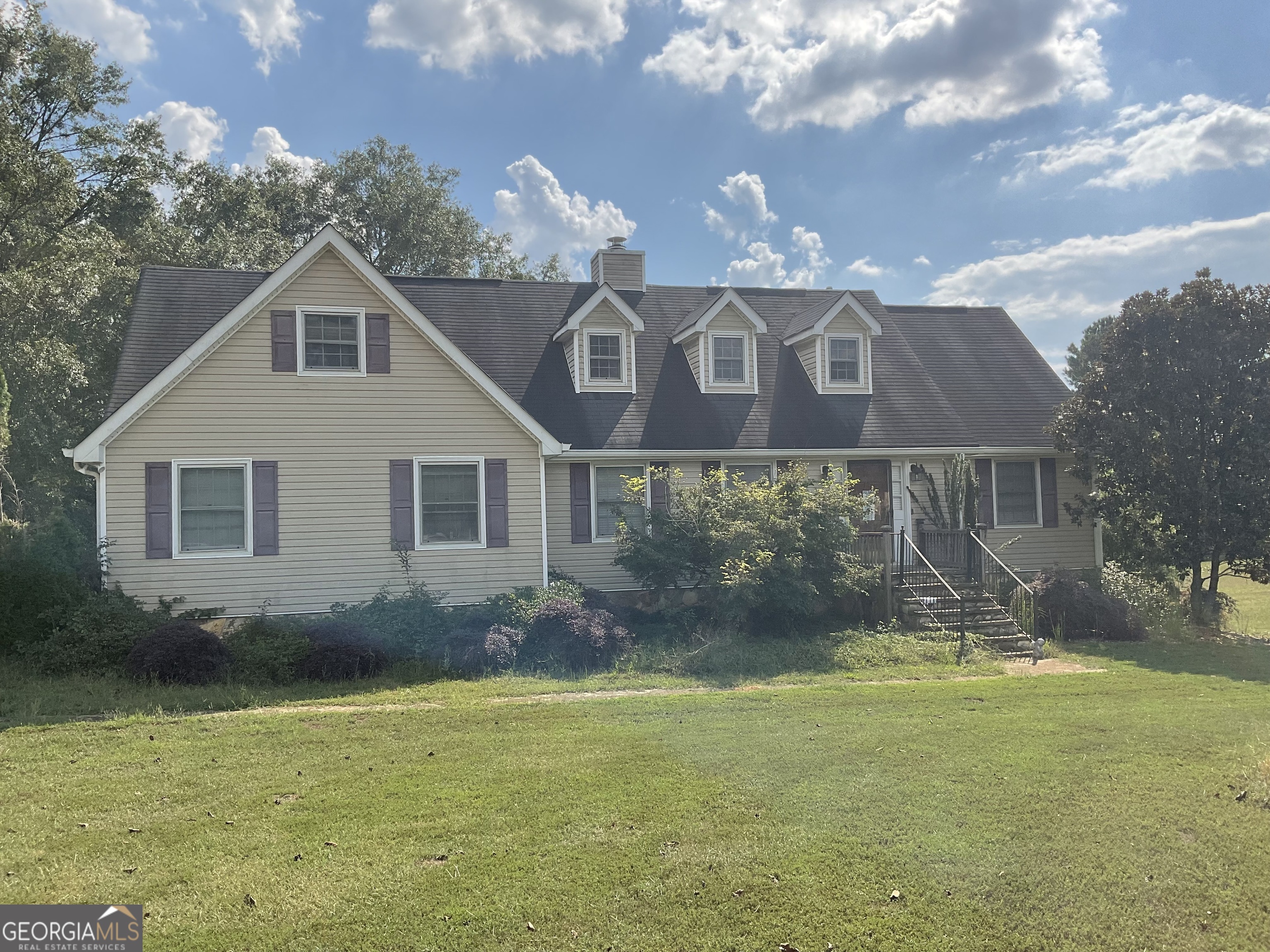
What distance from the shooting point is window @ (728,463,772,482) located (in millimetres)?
17969

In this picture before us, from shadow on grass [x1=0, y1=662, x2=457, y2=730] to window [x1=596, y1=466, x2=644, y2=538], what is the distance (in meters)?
5.72

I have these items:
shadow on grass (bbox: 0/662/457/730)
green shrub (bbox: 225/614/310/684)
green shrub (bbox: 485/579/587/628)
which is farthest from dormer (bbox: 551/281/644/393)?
shadow on grass (bbox: 0/662/457/730)

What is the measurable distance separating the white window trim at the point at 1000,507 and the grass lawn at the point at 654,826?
31.3 ft

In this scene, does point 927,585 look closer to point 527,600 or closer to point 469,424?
point 527,600

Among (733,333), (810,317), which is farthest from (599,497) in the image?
(810,317)

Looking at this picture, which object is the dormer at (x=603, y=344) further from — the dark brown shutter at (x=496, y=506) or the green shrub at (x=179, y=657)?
the green shrub at (x=179, y=657)

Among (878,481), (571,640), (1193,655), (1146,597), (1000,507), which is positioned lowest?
(1193,655)

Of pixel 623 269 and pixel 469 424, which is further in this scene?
pixel 623 269

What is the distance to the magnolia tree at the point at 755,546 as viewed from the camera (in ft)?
46.4

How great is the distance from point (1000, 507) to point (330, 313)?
48.3 ft

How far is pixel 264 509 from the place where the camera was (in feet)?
45.9

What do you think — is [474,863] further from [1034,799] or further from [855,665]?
[855,665]

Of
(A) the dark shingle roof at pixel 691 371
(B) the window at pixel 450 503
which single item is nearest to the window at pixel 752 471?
(A) the dark shingle roof at pixel 691 371
